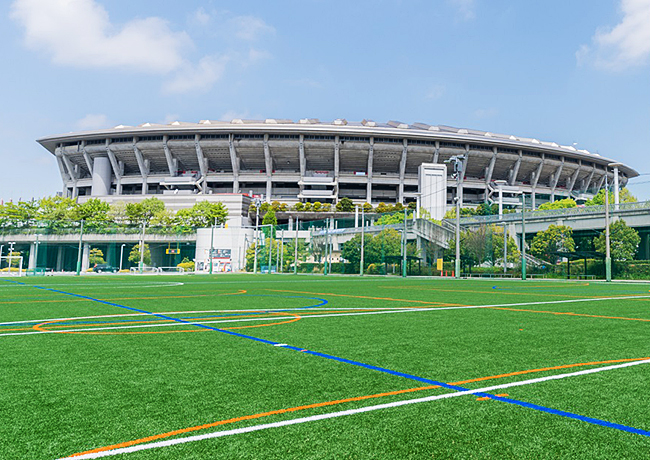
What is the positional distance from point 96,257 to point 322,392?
249 feet

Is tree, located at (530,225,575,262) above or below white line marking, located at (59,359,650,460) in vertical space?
above

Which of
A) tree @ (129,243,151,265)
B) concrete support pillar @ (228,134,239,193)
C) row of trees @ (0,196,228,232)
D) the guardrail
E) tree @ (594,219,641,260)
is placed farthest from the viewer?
concrete support pillar @ (228,134,239,193)

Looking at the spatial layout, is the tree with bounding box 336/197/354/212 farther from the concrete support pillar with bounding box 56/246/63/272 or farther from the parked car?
the concrete support pillar with bounding box 56/246/63/272

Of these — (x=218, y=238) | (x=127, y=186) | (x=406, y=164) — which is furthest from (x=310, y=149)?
(x=127, y=186)

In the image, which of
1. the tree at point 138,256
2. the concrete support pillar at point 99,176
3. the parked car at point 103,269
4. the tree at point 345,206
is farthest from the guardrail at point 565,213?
the concrete support pillar at point 99,176

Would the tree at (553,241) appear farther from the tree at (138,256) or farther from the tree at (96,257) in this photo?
the tree at (96,257)

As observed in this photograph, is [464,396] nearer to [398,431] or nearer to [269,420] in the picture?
[398,431]

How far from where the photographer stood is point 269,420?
3.04 m

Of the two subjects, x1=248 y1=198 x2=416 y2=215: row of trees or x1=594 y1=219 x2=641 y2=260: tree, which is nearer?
x1=594 y1=219 x2=641 y2=260: tree

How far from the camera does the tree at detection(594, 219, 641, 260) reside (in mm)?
37584

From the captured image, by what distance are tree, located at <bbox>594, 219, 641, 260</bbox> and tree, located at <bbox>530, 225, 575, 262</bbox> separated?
330cm

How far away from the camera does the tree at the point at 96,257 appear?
2820 inches

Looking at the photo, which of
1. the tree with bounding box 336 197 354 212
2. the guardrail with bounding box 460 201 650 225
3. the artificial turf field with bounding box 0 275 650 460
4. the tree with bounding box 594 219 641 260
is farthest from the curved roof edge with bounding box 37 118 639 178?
the artificial turf field with bounding box 0 275 650 460

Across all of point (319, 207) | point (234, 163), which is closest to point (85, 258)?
point (234, 163)
